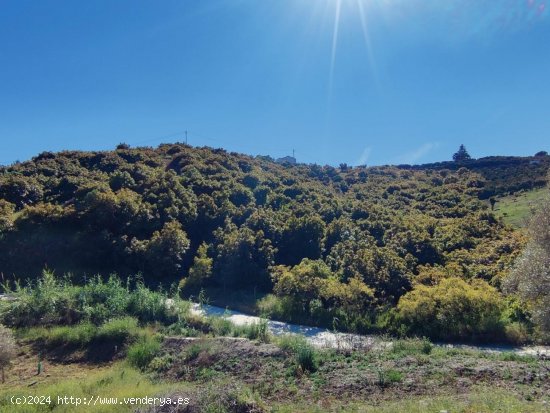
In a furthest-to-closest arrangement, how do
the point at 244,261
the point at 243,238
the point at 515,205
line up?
1. the point at 515,205
2. the point at 243,238
3. the point at 244,261

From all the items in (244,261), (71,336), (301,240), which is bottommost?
(71,336)

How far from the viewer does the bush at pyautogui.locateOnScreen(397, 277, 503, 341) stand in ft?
51.6

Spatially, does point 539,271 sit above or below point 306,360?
above

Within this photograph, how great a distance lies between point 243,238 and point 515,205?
90.4ft

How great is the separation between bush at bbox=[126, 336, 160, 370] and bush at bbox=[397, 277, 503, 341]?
402 inches

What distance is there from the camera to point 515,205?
36.2 meters

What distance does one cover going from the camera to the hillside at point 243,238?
19.8 meters

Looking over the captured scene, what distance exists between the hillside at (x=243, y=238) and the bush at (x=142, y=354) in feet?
24.6

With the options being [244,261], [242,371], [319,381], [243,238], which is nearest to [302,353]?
[319,381]

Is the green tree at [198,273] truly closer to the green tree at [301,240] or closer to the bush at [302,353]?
the green tree at [301,240]

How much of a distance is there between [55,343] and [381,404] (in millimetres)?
12232

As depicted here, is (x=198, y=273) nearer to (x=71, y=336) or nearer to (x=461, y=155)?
(x=71, y=336)

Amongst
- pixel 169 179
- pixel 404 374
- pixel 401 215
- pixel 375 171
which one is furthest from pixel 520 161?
pixel 404 374

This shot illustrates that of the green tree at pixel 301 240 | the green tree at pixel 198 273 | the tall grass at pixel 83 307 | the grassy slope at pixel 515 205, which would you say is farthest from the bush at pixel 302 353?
the grassy slope at pixel 515 205
